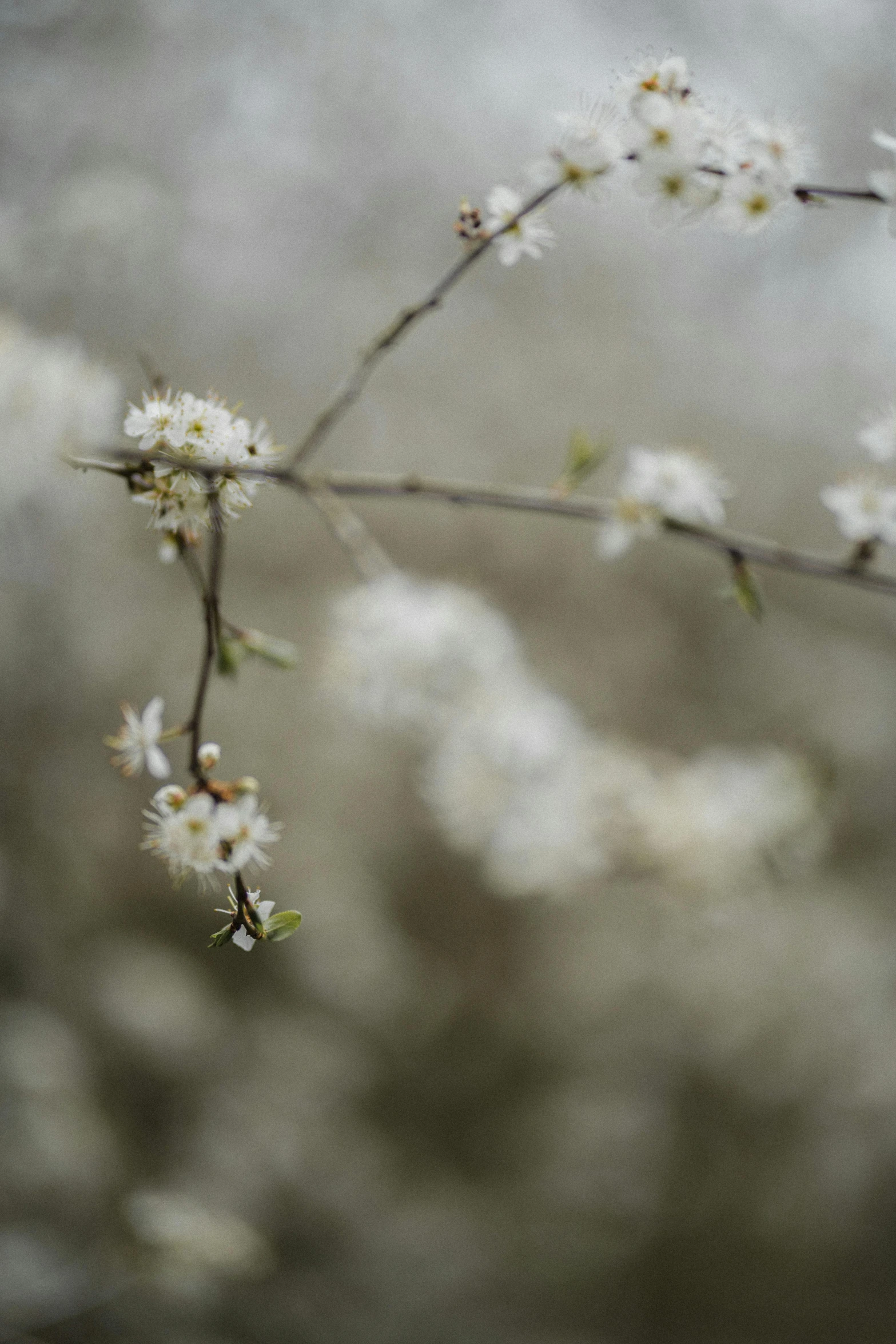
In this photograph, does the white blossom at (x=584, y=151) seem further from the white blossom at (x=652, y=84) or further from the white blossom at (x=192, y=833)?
the white blossom at (x=192, y=833)

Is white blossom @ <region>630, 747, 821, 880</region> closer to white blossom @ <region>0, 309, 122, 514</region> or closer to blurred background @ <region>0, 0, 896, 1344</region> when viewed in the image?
blurred background @ <region>0, 0, 896, 1344</region>

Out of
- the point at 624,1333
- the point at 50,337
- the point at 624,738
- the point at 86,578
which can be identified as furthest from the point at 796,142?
the point at 624,1333

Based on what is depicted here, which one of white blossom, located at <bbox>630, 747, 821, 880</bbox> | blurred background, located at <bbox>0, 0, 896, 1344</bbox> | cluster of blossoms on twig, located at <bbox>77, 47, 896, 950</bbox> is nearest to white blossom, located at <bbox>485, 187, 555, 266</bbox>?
cluster of blossoms on twig, located at <bbox>77, 47, 896, 950</bbox>

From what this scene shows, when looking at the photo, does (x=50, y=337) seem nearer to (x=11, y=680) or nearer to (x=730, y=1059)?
(x=11, y=680)

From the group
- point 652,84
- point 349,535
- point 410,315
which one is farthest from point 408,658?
point 652,84

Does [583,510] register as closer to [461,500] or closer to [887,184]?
[461,500]

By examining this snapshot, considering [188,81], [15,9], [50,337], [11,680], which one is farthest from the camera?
[11,680]

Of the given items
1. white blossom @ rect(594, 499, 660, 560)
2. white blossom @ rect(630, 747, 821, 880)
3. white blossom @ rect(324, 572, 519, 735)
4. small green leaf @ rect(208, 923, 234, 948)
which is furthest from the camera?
white blossom @ rect(630, 747, 821, 880)
